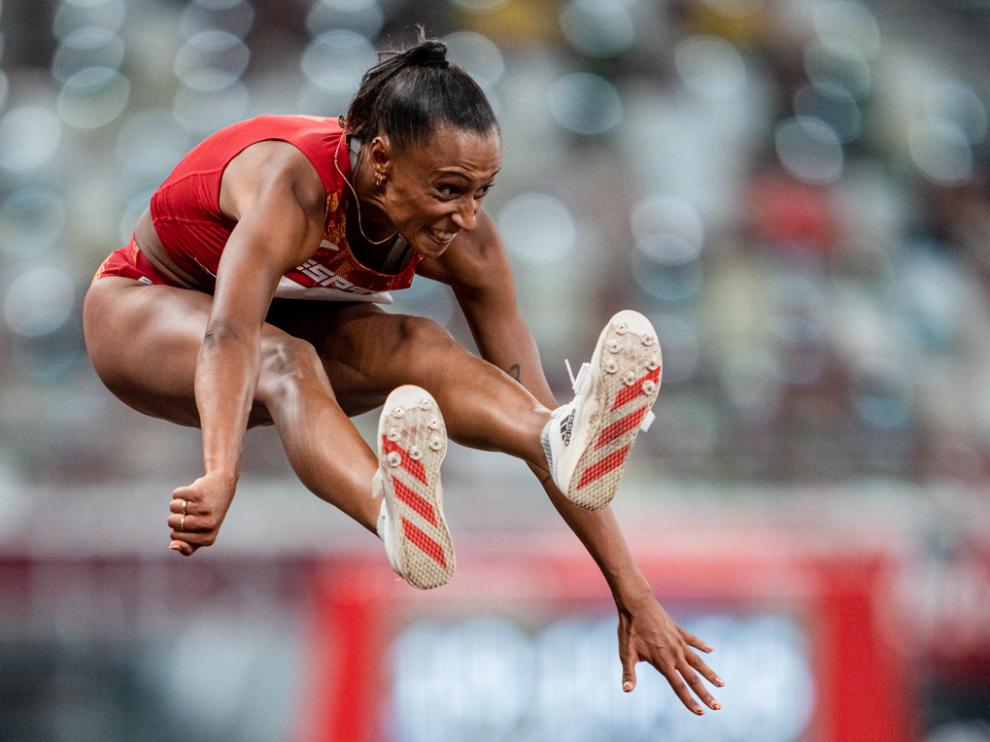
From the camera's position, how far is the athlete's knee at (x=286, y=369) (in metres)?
2.19

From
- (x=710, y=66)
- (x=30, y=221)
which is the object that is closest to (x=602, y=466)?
(x=30, y=221)

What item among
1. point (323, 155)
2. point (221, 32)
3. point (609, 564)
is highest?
point (221, 32)

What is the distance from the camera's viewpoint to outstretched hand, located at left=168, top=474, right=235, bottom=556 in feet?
6.10

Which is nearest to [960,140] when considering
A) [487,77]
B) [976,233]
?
[976,233]

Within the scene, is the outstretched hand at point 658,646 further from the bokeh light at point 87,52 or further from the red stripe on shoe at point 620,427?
the bokeh light at point 87,52

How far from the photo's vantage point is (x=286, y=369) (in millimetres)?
2209

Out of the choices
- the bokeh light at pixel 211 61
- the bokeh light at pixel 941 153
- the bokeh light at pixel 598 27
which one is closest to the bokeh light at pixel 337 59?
the bokeh light at pixel 211 61

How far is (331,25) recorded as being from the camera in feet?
19.6

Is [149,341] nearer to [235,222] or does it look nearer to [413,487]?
[235,222]

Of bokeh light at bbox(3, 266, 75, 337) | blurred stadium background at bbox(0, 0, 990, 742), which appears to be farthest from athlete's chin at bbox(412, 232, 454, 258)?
bokeh light at bbox(3, 266, 75, 337)

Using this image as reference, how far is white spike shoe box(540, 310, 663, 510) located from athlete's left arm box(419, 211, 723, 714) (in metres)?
0.30

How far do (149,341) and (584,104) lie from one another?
12.9 ft

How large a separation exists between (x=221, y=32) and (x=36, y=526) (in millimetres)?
2546

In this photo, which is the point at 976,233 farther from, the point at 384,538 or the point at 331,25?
the point at 384,538
